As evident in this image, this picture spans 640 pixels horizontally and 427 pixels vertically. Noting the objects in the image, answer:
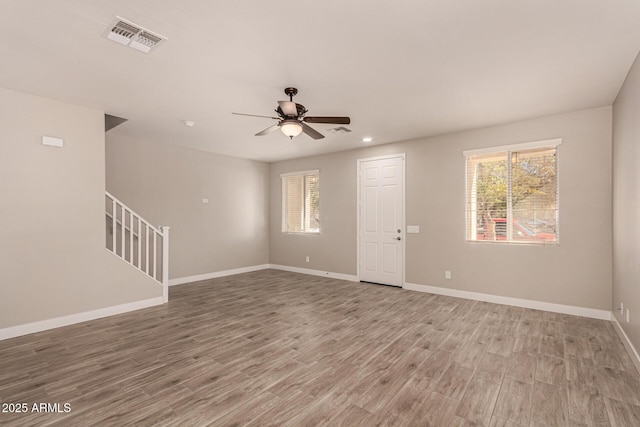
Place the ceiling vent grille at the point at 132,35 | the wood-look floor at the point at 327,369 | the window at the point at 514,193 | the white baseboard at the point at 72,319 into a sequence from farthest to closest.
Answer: the window at the point at 514,193, the white baseboard at the point at 72,319, the ceiling vent grille at the point at 132,35, the wood-look floor at the point at 327,369

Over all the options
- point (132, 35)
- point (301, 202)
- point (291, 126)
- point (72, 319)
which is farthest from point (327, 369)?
point (301, 202)

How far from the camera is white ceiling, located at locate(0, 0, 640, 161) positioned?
84.4 inches

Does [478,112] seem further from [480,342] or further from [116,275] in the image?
[116,275]

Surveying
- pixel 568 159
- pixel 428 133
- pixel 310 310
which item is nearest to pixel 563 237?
pixel 568 159

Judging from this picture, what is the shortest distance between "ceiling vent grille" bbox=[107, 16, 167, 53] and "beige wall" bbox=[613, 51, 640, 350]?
13.8 ft

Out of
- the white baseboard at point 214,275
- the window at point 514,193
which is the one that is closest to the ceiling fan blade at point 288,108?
the window at point 514,193

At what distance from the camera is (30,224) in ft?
11.6

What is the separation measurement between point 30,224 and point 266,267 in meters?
4.97

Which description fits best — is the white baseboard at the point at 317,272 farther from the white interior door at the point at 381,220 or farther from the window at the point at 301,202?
the window at the point at 301,202

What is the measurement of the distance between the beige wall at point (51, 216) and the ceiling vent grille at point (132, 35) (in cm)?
209

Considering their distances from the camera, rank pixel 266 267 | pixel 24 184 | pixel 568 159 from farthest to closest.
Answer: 1. pixel 266 267
2. pixel 568 159
3. pixel 24 184

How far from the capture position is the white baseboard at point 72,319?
135 inches

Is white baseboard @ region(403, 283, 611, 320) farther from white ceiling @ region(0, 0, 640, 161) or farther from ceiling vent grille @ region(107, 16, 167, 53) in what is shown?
ceiling vent grille @ region(107, 16, 167, 53)

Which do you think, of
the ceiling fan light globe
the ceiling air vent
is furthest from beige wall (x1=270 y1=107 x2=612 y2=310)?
the ceiling fan light globe
